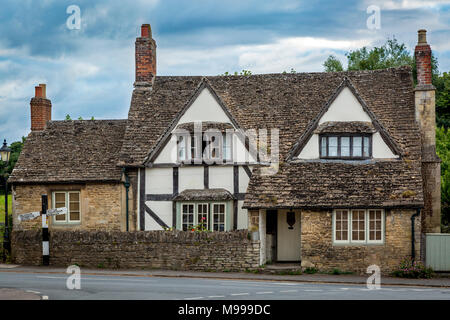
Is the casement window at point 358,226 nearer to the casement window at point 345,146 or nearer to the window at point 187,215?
the casement window at point 345,146

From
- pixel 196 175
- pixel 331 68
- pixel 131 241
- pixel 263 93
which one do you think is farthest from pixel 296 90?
pixel 331 68

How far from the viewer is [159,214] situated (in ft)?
89.0

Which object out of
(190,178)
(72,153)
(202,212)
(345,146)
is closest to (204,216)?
(202,212)

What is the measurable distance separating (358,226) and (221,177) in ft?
22.0

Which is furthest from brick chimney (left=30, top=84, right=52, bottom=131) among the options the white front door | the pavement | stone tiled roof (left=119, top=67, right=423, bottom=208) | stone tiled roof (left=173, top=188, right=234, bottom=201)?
the white front door

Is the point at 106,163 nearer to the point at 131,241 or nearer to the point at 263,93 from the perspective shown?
the point at 131,241

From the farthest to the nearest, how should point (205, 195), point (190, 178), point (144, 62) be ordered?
point (144, 62) → point (190, 178) → point (205, 195)

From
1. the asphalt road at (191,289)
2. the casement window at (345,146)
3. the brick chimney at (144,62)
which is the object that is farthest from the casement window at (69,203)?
the casement window at (345,146)

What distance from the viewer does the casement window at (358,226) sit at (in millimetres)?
23281

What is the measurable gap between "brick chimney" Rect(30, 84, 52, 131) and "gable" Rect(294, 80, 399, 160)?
13294 millimetres

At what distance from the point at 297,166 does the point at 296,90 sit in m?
5.53

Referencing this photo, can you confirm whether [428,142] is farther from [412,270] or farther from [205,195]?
[205,195]

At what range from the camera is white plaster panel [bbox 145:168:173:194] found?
89.2 ft

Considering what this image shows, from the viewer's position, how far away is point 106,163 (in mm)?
27781
